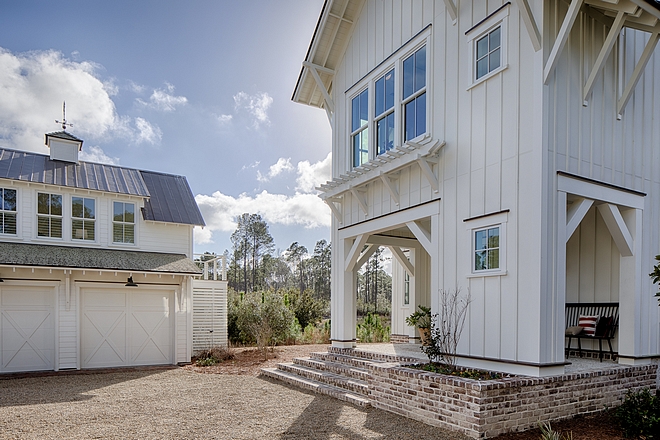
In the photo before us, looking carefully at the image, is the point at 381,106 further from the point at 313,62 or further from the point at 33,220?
the point at 33,220

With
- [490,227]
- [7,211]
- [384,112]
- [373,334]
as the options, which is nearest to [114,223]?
[7,211]

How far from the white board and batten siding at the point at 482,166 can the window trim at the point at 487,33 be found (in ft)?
0.17

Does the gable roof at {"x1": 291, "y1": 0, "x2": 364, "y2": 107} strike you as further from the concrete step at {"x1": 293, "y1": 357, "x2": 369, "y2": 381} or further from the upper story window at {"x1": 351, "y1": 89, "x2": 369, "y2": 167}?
the concrete step at {"x1": 293, "y1": 357, "x2": 369, "y2": 381}

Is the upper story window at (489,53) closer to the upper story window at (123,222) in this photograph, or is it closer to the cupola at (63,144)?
the upper story window at (123,222)

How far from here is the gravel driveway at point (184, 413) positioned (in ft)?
19.0

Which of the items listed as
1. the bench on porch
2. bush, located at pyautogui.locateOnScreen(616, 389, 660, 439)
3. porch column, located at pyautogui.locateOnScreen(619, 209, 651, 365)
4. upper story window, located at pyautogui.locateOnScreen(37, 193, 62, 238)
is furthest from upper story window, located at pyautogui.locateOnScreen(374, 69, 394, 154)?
upper story window, located at pyautogui.locateOnScreen(37, 193, 62, 238)

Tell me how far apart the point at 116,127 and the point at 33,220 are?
28.6 ft

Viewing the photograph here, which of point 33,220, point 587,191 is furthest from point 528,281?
point 33,220

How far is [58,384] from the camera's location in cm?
939

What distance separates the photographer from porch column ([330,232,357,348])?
10.3m

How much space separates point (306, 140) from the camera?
79.9 feet

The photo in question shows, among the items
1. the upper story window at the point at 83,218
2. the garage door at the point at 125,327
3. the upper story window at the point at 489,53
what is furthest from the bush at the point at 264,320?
the upper story window at the point at 489,53

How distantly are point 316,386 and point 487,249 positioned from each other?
402 centimetres

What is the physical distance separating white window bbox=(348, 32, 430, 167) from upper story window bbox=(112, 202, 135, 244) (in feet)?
22.5
